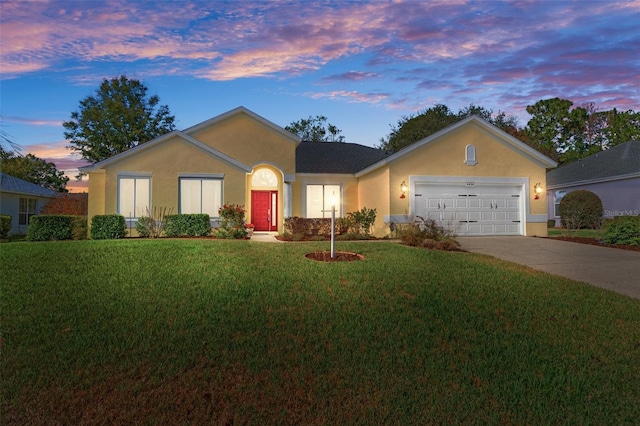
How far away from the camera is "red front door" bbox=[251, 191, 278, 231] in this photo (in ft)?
65.8

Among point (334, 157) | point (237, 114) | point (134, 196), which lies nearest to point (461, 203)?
point (334, 157)

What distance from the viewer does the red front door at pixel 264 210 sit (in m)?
20.0

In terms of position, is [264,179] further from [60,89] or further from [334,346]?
[334,346]

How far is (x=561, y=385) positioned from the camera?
13.9 ft

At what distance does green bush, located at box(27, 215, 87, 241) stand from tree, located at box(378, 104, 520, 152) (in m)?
26.8

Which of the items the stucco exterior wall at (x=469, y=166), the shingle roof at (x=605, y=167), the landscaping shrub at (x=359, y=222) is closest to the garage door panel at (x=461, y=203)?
the stucco exterior wall at (x=469, y=166)

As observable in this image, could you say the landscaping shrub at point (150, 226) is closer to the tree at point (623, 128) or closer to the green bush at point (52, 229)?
the green bush at point (52, 229)

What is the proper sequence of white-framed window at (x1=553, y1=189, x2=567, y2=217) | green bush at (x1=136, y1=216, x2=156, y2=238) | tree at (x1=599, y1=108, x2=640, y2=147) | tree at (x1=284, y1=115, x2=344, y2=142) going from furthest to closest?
tree at (x1=599, y1=108, x2=640, y2=147) < tree at (x1=284, y1=115, x2=344, y2=142) < white-framed window at (x1=553, y1=189, x2=567, y2=217) < green bush at (x1=136, y1=216, x2=156, y2=238)

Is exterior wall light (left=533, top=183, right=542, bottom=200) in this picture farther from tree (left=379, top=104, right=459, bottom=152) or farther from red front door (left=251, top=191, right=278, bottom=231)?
tree (left=379, top=104, right=459, bottom=152)

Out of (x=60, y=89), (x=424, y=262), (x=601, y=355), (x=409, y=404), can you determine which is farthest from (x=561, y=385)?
(x=60, y=89)

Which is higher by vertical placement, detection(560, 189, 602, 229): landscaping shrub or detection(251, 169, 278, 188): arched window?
detection(251, 169, 278, 188): arched window

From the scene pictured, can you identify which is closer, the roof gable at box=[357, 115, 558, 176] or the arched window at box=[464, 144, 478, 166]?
the roof gable at box=[357, 115, 558, 176]

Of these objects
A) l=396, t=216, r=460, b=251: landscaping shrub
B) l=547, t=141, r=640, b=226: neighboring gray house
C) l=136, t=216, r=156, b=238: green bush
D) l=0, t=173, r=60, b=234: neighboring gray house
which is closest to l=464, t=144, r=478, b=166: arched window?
l=396, t=216, r=460, b=251: landscaping shrub

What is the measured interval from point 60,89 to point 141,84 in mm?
33997
